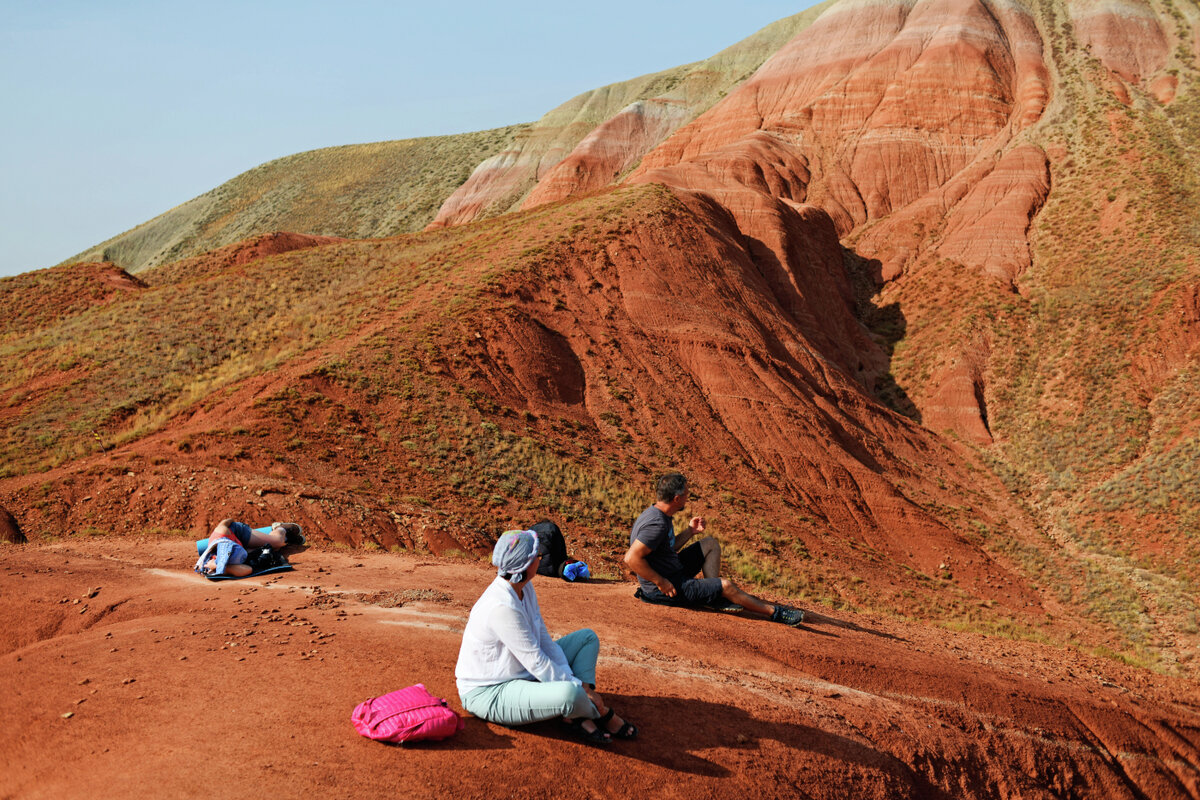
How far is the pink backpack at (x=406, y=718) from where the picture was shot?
5480 millimetres

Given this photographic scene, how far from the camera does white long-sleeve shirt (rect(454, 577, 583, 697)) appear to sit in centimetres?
558

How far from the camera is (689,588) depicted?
949cm

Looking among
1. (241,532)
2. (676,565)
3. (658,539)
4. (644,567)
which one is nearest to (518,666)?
(658,539)

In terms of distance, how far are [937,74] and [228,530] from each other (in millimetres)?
56735

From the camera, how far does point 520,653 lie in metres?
5.59

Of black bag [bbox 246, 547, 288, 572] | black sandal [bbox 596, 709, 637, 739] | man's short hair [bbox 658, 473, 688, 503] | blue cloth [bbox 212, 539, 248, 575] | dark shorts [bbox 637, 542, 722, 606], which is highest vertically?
man's short hair [bbox 658, 473, 688, 503]

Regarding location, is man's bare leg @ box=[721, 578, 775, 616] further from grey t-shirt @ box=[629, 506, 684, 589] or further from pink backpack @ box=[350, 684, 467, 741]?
pink backpack @ box=[350, 684, 467, 741]

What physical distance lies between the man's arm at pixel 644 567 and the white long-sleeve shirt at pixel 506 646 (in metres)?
3.12

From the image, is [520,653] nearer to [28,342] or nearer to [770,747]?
[770,747]

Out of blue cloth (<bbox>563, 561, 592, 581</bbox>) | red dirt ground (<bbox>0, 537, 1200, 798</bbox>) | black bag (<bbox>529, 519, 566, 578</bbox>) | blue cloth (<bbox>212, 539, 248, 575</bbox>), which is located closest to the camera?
red dirt ground (<bbox>0, 537, 1200, 798</bbox>)

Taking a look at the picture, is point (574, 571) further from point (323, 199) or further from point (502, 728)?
point (323, 199)

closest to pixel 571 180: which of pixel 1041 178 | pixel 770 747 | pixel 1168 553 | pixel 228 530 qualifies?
pixel 1041 178

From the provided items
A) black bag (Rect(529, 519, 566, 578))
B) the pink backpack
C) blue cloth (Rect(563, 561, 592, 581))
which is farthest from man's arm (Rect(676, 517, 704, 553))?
the pink backpack

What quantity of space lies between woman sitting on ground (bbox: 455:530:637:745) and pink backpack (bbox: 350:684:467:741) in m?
0.27
